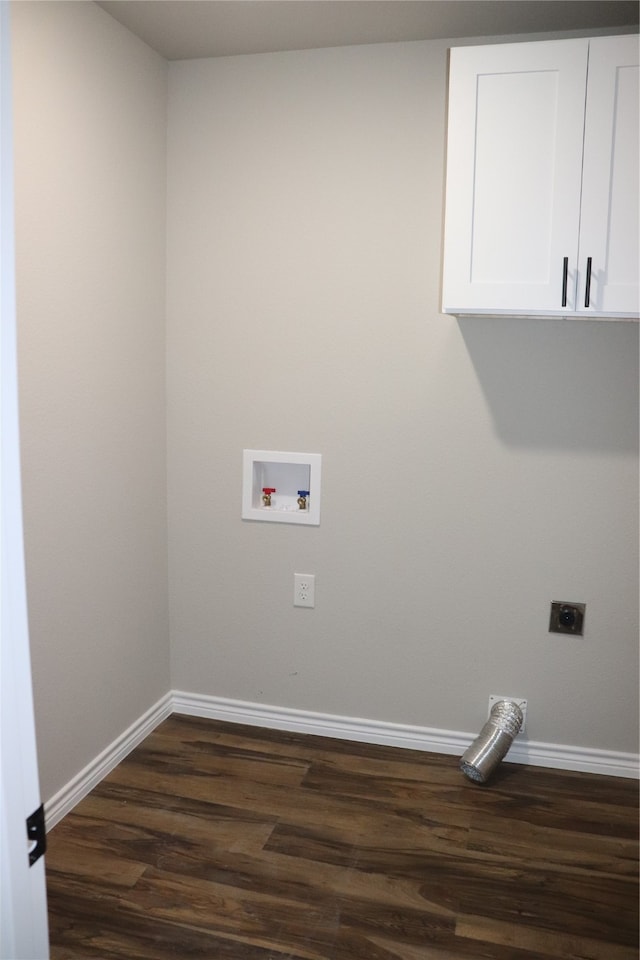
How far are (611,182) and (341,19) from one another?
0.93m

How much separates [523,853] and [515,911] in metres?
0.26

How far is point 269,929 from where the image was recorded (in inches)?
78.0

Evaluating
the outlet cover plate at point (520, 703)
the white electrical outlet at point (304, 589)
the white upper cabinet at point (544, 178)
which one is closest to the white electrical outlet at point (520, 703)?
the outlet cover plate at point (520, 703)

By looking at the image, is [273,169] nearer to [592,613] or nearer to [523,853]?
[592,613]

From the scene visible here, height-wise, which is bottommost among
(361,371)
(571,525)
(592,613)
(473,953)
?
(473,953)

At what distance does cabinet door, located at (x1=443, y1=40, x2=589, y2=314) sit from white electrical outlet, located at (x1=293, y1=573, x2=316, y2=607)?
112 cm

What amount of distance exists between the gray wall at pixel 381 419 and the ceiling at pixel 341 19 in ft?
0.39

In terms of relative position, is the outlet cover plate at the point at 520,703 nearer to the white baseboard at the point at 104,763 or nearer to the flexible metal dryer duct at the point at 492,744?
the flexible metal dryer duct at the point at 492,744

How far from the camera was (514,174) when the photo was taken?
2275mm

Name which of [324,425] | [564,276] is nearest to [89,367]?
[324,425]

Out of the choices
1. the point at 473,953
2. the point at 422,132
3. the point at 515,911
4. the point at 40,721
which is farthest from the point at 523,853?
the point at 422,132

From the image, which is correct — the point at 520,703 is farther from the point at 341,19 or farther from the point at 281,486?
the point at 341,19

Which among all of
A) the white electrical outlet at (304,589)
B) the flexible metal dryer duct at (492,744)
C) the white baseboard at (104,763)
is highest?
the white electrical outlet at (304,589)

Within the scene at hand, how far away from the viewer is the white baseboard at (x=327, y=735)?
270 cm
